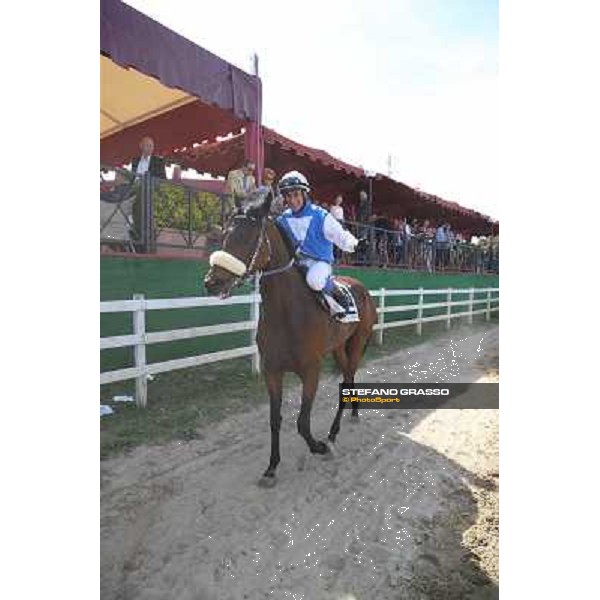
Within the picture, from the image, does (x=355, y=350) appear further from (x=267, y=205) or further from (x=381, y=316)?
(x=267, y=205)

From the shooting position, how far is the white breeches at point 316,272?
273cm

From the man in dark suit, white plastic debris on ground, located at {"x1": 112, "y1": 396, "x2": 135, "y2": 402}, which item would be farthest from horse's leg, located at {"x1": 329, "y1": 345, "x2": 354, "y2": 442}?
the man in dark suit

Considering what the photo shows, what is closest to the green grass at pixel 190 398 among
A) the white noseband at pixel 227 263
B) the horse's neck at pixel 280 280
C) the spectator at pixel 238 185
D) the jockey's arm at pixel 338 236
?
the horse's neck at pixel 280 280

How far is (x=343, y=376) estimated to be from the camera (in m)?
2.81

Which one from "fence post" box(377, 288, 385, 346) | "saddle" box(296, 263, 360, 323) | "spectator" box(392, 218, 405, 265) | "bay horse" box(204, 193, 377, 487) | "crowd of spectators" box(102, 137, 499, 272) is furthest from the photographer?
"fence post" box(377, 288, 385, 346)

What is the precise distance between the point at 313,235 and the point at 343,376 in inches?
32.0

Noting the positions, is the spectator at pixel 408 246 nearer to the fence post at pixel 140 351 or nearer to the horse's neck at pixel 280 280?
the horse's neck at pixel 280 280

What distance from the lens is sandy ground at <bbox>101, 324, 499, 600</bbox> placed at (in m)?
1.74

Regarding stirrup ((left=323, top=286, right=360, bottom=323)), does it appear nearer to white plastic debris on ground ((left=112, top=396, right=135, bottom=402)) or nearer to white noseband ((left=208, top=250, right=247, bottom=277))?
white noseband ((left=208, top=250, right=247, bottom=277))

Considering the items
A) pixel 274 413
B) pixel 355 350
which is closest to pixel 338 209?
pixel 355 350

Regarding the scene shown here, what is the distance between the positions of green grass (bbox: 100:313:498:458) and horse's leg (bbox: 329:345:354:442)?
55 mm
